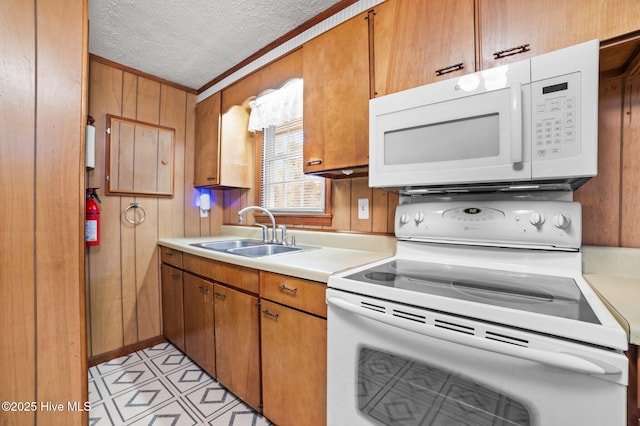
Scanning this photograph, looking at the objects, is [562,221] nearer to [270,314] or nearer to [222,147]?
[270,314]

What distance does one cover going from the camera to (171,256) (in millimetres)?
2188

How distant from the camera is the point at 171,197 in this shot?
2457 millimetres

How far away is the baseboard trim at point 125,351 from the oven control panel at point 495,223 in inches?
89.2

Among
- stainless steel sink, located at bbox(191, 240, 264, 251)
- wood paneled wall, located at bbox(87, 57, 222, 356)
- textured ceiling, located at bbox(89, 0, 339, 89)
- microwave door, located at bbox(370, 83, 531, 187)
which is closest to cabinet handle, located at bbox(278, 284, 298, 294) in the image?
microwave door, located at bbox(370, 83, 531, 187)

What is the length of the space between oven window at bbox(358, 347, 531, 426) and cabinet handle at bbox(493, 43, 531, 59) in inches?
43.6

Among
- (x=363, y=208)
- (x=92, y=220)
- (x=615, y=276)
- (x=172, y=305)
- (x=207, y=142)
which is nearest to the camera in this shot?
(x=615, y=276)

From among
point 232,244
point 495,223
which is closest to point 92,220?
point 232,244

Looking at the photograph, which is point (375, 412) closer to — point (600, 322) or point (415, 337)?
point (415, 337)

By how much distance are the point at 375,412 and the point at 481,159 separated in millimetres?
967

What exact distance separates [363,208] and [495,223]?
72 centimetres

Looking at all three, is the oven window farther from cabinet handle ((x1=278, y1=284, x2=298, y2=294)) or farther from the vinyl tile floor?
the vinyl tile floor

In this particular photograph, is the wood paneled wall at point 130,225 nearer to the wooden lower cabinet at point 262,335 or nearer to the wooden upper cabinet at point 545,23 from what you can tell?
the wooden lower cabinet at point 262,335

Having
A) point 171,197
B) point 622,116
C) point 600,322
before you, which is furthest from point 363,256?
point 171,197

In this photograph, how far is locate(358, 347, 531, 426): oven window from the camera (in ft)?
2.31
